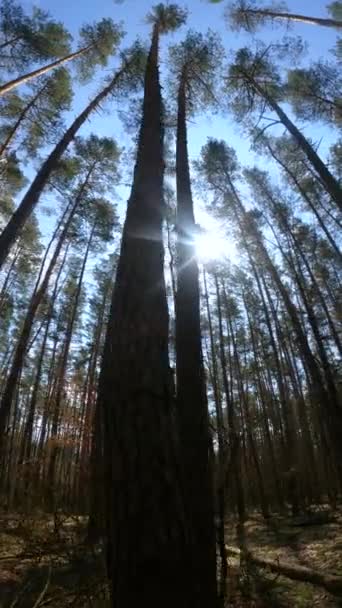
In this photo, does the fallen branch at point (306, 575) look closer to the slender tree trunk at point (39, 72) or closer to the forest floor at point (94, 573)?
the forest floor at point (94, 573)

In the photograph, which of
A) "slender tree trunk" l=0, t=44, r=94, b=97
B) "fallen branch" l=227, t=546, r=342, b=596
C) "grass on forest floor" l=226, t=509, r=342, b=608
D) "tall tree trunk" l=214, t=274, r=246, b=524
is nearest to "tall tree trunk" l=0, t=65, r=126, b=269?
"slender tree trunk" l=0, t=44, r=94, b=97

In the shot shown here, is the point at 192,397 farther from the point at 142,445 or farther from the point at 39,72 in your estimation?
the point at 39,72

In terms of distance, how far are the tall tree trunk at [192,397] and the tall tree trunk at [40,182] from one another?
370 cm

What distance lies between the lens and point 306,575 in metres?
4.15

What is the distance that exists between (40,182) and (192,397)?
6734mm

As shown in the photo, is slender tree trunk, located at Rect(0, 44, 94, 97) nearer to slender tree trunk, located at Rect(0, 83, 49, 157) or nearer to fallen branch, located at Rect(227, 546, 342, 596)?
slender tree trunk, located at Rect(0, 83, 49, 157)

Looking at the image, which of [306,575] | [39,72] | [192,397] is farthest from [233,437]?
[39,72]

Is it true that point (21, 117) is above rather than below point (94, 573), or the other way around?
above

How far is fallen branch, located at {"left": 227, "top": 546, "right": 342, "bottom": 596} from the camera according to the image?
12.2ft

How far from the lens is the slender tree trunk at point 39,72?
28.6 ft

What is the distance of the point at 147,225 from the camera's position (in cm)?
248

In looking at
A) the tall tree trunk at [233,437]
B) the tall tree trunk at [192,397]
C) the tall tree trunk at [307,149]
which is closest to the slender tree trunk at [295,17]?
the tall tree trunk at [307,149]

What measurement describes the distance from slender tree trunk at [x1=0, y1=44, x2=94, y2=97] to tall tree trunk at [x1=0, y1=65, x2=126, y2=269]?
→ 127 centimetres

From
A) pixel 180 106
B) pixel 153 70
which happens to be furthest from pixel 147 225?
pixel 180 106
